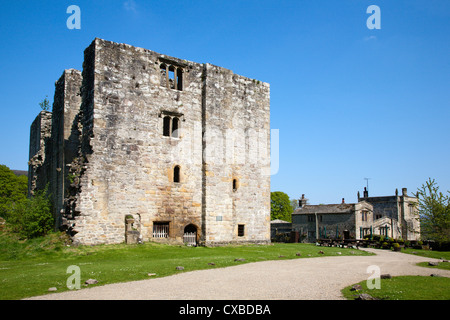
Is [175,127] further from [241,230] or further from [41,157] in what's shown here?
[41,157]

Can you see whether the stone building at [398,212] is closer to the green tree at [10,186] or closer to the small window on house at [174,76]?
the small window on house at [174,76]

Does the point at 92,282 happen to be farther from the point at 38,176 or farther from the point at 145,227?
the point at 38,176

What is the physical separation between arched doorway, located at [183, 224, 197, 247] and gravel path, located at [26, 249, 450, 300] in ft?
32.1

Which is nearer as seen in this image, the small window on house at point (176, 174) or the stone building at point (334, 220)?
the small window on house at point (176, 174)

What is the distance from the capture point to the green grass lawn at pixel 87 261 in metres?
11.2

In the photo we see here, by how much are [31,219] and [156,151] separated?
8499mm

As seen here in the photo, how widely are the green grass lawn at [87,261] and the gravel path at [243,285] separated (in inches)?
38.6

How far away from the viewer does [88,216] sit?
20.1 metres

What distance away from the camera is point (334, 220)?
1838 inches

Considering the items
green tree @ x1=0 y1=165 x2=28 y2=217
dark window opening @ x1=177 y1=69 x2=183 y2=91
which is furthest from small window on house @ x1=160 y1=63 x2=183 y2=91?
green tree @ x1=0 y1=165 x2=28 y2=217

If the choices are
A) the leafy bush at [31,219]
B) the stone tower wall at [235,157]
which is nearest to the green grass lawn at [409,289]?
the stone tower wall at [235,157]

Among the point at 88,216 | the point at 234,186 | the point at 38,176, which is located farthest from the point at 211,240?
the point at 38,176

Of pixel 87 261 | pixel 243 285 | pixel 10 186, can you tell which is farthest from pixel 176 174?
pixel 10 186
